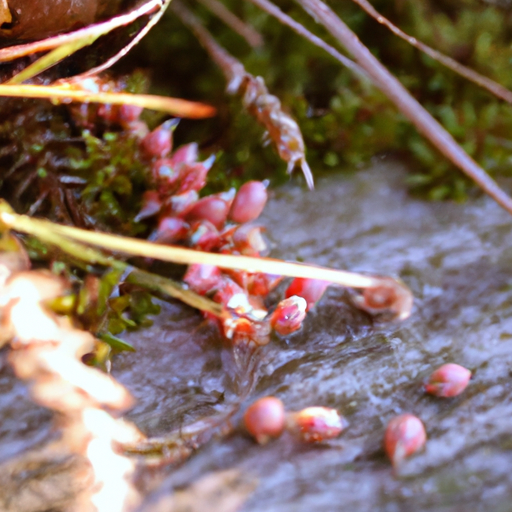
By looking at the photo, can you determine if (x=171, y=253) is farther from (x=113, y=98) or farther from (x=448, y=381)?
(x=448, y=381)

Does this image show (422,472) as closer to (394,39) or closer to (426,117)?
(426,117)

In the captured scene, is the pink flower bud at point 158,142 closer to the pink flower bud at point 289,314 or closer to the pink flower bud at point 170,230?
the pink flower bud at point 170,230

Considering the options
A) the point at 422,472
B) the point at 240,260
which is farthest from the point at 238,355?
the point at 422,472

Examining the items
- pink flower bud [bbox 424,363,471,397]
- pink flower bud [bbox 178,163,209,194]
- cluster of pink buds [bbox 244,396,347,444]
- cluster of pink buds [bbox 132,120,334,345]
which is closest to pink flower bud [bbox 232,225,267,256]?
cluster of pink buds [bbox 132,120,334,345]

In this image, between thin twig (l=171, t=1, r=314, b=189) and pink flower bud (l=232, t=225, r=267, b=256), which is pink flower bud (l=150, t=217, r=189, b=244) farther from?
→ thin twig (l=171, t=1, r=314, b=189)

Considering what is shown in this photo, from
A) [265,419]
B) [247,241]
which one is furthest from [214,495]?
[247,241]

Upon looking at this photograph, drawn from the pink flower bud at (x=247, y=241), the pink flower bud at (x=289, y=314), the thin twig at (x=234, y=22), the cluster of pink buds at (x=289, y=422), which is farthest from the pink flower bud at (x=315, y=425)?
the thin twig at (x=234, y=22)
